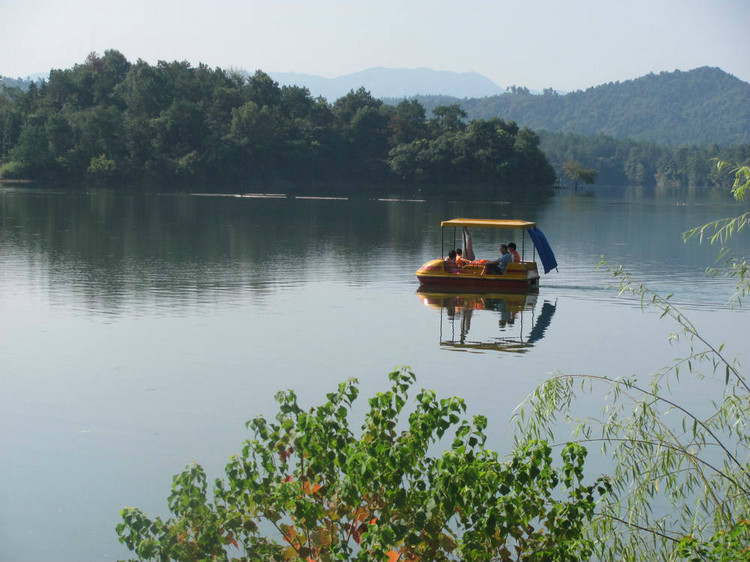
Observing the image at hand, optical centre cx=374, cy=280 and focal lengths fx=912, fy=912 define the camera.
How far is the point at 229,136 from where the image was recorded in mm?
100188

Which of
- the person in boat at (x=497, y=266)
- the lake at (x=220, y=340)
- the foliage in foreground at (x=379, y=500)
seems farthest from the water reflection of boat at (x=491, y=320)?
the foliage in foreground at (x=379, y=500)

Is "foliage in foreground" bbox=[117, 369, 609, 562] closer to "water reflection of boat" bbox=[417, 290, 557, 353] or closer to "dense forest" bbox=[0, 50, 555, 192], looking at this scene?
"water reflection of boat" bbox=[417, 290, 557, 353]

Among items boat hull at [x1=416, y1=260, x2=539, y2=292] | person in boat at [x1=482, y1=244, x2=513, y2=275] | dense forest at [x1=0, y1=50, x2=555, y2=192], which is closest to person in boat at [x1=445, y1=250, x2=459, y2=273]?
boat hull at [x1=416, y1=260, x2=539, y2=292]

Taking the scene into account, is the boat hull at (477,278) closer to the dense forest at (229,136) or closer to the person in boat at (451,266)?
the person in boat at (451,266)

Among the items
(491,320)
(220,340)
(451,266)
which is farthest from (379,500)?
(451,266)

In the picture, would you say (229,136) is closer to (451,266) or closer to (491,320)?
(451,266)

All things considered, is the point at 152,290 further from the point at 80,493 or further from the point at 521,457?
the point at 521,457

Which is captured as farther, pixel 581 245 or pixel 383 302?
pixel 581 245

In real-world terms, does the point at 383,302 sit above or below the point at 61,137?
below

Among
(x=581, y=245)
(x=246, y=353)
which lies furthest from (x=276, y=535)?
(x=581, y=245)

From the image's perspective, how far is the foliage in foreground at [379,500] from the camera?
6789 mm

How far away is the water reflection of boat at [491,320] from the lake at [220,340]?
86mm

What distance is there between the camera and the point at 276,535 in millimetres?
9117

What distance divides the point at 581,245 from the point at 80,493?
111 feet
